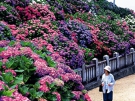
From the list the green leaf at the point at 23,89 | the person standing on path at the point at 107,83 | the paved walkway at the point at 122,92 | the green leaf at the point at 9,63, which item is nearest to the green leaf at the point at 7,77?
the green leaf at the point at 23,89

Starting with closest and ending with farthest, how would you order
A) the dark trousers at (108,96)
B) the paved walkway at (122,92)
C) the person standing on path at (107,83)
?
the person standing on path at (107,83), the dark trousers at (108,96), the paved walkway at (122,92)

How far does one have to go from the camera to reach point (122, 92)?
13844mm

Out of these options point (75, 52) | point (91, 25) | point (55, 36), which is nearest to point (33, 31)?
point (55, 36)

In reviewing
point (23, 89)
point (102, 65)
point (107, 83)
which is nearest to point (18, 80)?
point (23, 89)

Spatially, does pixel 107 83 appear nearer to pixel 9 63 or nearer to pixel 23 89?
pixel 9 63

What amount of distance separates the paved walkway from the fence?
2.03ft

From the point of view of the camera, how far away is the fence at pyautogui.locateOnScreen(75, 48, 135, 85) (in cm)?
1435

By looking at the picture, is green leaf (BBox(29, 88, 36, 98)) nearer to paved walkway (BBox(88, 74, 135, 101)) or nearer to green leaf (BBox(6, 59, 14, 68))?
green leaf (BBox(6, 59, 14, 68))

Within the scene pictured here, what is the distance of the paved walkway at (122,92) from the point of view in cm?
1279

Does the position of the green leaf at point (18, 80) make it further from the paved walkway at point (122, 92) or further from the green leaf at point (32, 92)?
the paved walkway at point (122, 92)

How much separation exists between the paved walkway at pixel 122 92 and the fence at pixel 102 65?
618 mm

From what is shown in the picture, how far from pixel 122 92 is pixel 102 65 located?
97.4 inches

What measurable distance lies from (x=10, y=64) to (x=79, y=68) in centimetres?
814

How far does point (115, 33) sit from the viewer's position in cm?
2070
